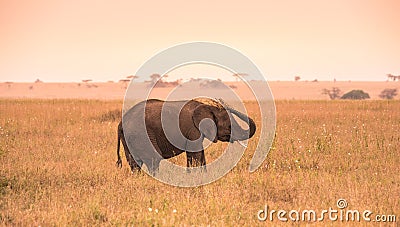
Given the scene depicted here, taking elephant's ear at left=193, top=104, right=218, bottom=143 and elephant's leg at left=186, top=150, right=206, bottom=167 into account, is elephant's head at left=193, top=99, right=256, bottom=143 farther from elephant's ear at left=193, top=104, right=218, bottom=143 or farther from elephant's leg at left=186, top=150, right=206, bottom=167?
elephant's leg at left=186, top=150, right=206, bottom=167

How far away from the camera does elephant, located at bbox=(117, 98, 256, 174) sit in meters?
9.01

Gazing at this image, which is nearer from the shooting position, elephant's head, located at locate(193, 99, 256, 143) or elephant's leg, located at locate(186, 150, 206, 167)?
elephant's head, located at locate(193, 99, 256, 143)

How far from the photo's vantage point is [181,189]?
323 inches

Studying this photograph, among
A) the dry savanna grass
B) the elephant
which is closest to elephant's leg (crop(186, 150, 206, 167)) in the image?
the elephant

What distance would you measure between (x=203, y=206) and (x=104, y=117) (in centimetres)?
1413

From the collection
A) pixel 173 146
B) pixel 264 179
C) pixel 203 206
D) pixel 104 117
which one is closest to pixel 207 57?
pixel 173 146

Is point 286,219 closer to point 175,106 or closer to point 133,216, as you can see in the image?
point 133,216

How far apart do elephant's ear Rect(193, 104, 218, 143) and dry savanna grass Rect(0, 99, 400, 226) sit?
3.11ft

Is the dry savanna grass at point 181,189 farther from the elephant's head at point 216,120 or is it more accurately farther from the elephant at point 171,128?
the elephant's head at point 216,120

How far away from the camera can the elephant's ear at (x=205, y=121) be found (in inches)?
356

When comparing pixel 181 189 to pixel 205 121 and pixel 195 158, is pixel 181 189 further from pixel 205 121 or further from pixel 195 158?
pixel 205 121

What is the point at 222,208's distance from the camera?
22.6ft

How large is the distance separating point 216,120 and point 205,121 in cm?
24

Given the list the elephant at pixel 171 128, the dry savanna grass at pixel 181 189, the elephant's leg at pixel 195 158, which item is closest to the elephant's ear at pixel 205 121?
the elephant at pixel 171 128
